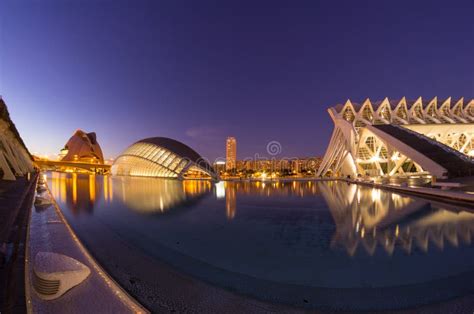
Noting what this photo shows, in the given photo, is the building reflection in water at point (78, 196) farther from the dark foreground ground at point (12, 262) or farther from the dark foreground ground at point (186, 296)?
the dark foreground ground at point (186, 296)

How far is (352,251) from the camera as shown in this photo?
16.6ft

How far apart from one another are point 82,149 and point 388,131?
85.3 metres

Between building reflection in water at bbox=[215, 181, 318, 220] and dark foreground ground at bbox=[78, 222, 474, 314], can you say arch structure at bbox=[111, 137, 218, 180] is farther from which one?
dark foreground ground at bbox=[78, 222, 474, 314]

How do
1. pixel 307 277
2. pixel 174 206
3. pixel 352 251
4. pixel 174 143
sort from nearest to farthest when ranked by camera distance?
pixel 307 277
pixel 352 251
pixel 174 206
pixel 174 143

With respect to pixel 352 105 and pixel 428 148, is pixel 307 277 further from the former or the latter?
pixel 352 105

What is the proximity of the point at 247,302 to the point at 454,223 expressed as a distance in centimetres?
748

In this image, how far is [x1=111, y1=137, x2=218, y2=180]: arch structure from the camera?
31.8 m

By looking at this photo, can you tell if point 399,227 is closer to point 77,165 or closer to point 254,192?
point 254,192

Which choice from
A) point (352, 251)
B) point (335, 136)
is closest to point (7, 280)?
point (352, 251)

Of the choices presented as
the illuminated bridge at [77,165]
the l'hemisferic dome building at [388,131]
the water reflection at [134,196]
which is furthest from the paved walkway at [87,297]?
the illuminated bridge at [77,165]

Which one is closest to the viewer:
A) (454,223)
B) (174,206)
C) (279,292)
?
(279,292)

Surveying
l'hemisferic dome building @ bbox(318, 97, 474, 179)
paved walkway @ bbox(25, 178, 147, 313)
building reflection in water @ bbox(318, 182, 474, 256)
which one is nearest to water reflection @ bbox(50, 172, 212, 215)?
paved walkway @ bbox(25, 178, 147, 313)

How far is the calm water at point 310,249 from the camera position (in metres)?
3.56

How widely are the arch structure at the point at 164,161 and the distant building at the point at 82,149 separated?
53639 mm
